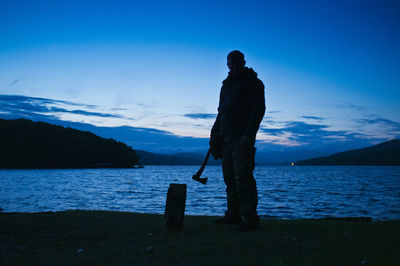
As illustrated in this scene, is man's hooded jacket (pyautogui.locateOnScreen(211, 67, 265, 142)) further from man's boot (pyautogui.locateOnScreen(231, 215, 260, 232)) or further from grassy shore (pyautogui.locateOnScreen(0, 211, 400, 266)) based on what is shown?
grassy shore (pyautogui.locateOnScreen(0, 211, 400, 266))

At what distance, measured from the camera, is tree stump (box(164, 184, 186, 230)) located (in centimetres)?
666

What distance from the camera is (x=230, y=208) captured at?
294 inches

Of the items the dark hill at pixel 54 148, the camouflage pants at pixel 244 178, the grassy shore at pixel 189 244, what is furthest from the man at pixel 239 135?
the dark hill at pixel 54 148

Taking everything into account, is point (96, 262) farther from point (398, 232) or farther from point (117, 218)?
point (398, 232)

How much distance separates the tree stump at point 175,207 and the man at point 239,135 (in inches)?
46.3

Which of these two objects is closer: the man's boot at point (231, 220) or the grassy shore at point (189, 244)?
the grassy shore at point (189, 244)

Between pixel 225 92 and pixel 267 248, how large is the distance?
3.84 m

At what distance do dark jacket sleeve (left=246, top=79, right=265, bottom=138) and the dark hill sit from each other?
15350 cm

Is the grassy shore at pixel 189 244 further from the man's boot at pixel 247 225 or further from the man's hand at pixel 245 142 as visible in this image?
the man's hand at pixel 245 142

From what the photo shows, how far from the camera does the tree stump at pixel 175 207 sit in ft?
21.9

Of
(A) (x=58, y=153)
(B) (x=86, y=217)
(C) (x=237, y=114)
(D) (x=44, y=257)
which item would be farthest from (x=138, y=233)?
(A) (x=58, y=153)

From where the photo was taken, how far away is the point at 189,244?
526 centimetres

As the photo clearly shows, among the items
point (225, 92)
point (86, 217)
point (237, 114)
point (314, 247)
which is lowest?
point (86, 217)

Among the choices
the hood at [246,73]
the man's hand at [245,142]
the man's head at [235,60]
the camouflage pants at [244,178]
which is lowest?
the camouflage pants at [244,178]
